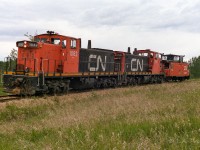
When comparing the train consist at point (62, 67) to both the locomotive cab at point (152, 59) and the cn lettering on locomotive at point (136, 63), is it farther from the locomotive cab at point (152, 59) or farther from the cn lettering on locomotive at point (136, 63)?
the locomotive cab at point (152, 59)

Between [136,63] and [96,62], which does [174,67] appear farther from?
[96,62]

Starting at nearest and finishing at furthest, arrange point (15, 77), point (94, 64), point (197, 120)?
point (197, 120) → point (15, 77) → point (94, 64)

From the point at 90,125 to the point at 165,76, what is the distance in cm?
2865

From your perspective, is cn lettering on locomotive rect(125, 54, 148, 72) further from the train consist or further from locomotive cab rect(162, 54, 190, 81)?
locomotive cab rect(162, 54, 190, 81)

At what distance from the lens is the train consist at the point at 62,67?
51.2 feet

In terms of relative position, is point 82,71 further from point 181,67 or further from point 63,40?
point 181,67

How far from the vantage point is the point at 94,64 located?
2125 centimetres

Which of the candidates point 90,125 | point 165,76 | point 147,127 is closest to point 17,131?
point 90,125

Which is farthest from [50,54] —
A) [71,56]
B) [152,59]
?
[152,59]

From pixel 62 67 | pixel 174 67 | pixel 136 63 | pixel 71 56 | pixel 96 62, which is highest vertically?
pixel 71 56

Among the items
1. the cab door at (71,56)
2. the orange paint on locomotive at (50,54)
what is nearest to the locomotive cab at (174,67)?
the cab door at (71,56)

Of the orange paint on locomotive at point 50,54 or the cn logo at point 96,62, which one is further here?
the cn logo at point 96,62

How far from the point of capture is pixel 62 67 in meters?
17.8

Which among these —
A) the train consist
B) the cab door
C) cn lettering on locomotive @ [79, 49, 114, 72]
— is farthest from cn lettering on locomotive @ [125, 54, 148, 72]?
the cab door
